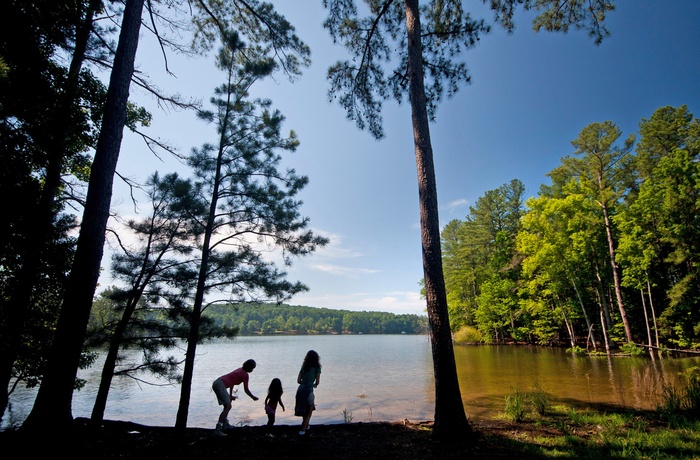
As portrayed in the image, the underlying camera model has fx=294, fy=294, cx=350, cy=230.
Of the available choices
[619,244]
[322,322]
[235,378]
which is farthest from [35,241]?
[322,322]

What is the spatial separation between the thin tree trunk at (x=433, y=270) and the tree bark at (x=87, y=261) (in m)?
4.82

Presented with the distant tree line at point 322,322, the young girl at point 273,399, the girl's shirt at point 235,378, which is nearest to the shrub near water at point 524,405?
the young girl at point 273,399

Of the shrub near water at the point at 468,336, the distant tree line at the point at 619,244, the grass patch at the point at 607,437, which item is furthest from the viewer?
the shrub near water at the point at 468,336

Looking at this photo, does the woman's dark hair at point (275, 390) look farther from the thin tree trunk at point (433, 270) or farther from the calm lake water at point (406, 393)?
the thin tree trunk at point (433, 270)

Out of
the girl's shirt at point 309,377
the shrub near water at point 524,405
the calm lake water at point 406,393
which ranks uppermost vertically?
the girl's shirt at point 309,377

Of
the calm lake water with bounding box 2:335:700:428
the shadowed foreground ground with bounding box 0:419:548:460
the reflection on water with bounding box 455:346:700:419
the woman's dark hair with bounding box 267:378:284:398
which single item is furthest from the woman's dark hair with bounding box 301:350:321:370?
the reflection on water with bounding box 455:346:700:419

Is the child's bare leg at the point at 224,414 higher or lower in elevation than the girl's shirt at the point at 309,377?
lower

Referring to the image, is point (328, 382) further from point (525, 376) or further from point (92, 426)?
point (92, 426)

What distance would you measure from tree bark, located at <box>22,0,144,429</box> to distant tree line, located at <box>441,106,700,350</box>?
24.2m

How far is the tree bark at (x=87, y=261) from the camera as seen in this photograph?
11.4 feet

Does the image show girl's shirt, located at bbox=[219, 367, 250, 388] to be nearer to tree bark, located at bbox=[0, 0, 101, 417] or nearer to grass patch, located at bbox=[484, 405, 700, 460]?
tree bark, located at bbox=[0, 0, 101, 417]

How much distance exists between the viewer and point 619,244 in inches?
737

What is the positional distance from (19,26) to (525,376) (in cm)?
Answer: 1769

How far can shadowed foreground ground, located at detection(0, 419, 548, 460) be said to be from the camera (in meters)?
3.51
